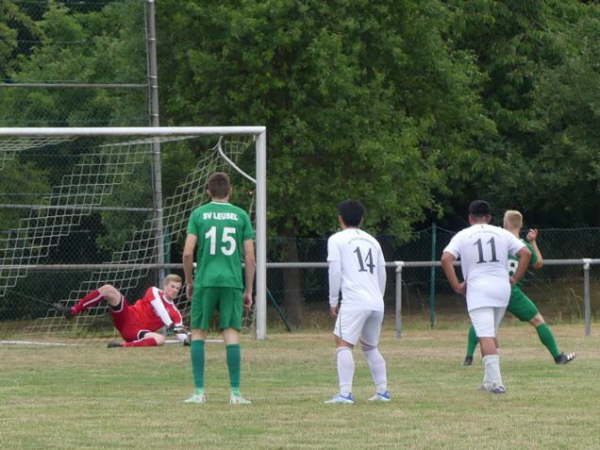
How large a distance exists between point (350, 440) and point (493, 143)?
1054 inches

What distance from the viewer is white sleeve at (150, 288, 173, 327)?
17703mm

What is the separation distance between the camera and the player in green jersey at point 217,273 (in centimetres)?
1074

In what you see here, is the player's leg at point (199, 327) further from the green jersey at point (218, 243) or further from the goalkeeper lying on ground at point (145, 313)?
the goalkeeper lying on ground at point (145, 313)

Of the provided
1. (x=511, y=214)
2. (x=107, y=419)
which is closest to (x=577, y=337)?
(x=511, y=214)

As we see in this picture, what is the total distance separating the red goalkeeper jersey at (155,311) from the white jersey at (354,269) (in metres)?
7.20

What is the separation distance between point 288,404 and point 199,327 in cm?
91

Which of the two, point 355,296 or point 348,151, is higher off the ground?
point 348,151

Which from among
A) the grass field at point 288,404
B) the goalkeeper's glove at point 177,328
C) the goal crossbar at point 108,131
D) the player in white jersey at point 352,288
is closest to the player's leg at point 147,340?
the goalkeeper's glove at point 177,328

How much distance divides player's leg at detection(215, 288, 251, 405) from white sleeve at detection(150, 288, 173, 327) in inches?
272

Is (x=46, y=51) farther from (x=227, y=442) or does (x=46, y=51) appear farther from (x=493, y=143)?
(x=227, y=442)

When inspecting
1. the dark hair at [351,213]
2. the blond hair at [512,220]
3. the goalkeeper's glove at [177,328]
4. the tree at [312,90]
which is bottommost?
the goalkeeper's glove at [177,328]

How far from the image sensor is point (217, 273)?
10.8 metres

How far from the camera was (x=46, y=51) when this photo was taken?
3191 cm

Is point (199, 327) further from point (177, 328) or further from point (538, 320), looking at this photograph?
point (177, 328)
